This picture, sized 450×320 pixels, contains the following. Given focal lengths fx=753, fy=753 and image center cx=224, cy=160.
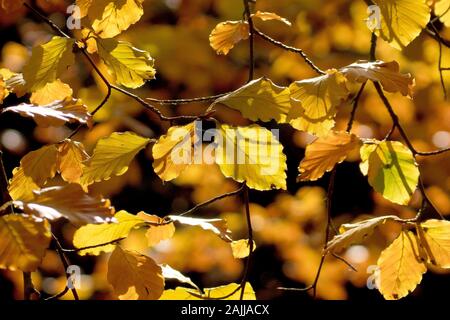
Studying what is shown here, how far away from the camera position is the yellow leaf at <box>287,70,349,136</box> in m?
0.76

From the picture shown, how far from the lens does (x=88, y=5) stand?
788 mm

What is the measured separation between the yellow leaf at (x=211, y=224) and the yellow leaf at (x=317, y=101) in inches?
5.5

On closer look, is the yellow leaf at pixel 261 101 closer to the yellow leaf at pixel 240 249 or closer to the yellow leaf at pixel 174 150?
the yellow leaf at pixel 174 150

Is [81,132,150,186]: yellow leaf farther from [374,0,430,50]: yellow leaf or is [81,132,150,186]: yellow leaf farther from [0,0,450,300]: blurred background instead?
[0,0,450,300]: blurred background

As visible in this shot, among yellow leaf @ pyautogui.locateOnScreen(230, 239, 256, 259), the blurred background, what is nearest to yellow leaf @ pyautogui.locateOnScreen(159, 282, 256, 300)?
yellow leaf @ pyautogui.locateOnScreen(230, 239, 256, 259)

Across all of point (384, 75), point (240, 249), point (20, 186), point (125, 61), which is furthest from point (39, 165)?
point (384, 75)

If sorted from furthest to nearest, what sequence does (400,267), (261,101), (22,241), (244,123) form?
1. (244,123)
2. (400,267)
3. (261,101)
4. (22,241)

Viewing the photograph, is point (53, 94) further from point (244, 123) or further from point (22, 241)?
point (244, 123)

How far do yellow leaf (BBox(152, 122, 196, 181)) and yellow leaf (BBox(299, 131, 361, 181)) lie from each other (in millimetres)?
131

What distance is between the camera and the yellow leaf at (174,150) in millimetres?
736

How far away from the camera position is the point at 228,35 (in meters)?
0.90

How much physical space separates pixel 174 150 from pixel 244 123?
2242 mm
